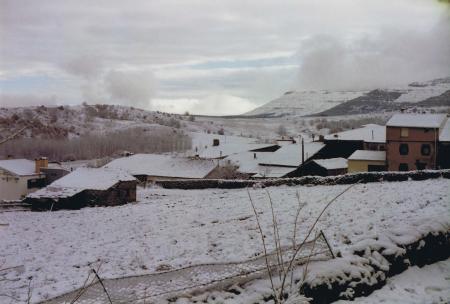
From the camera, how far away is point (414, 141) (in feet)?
114

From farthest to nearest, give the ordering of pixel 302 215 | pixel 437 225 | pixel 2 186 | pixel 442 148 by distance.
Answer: pixel 2 186 < pixel 442 148 < pixel 302 215 < pixel 437 225

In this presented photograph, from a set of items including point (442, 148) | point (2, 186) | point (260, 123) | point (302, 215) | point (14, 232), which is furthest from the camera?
point (260, 123)

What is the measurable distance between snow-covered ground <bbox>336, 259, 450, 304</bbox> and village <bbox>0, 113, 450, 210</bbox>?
64.9 ft

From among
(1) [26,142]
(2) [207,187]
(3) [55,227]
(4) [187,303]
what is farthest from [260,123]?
(4) [187,303]

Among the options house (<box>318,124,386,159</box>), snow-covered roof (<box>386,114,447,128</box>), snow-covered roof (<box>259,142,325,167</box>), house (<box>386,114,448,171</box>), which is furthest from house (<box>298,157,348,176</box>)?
snow-covered roof (<box>386,114,447,128</box>)

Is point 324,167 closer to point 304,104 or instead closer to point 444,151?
point 444,151

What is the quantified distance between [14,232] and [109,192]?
9.17 m

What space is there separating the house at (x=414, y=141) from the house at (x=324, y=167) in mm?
4848

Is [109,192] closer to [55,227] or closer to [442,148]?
[55,227]

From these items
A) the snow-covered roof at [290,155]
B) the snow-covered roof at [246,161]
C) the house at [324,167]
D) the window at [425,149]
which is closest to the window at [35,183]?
the snow-covered roof at [246,161]

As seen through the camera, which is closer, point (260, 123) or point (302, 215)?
point (302, 215)

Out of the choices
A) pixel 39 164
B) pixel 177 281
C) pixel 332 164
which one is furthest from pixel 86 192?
pixel 332 164

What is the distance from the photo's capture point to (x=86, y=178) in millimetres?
28078

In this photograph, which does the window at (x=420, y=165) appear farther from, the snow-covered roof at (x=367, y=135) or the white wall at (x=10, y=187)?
the white wall at (x=10, y=187)
